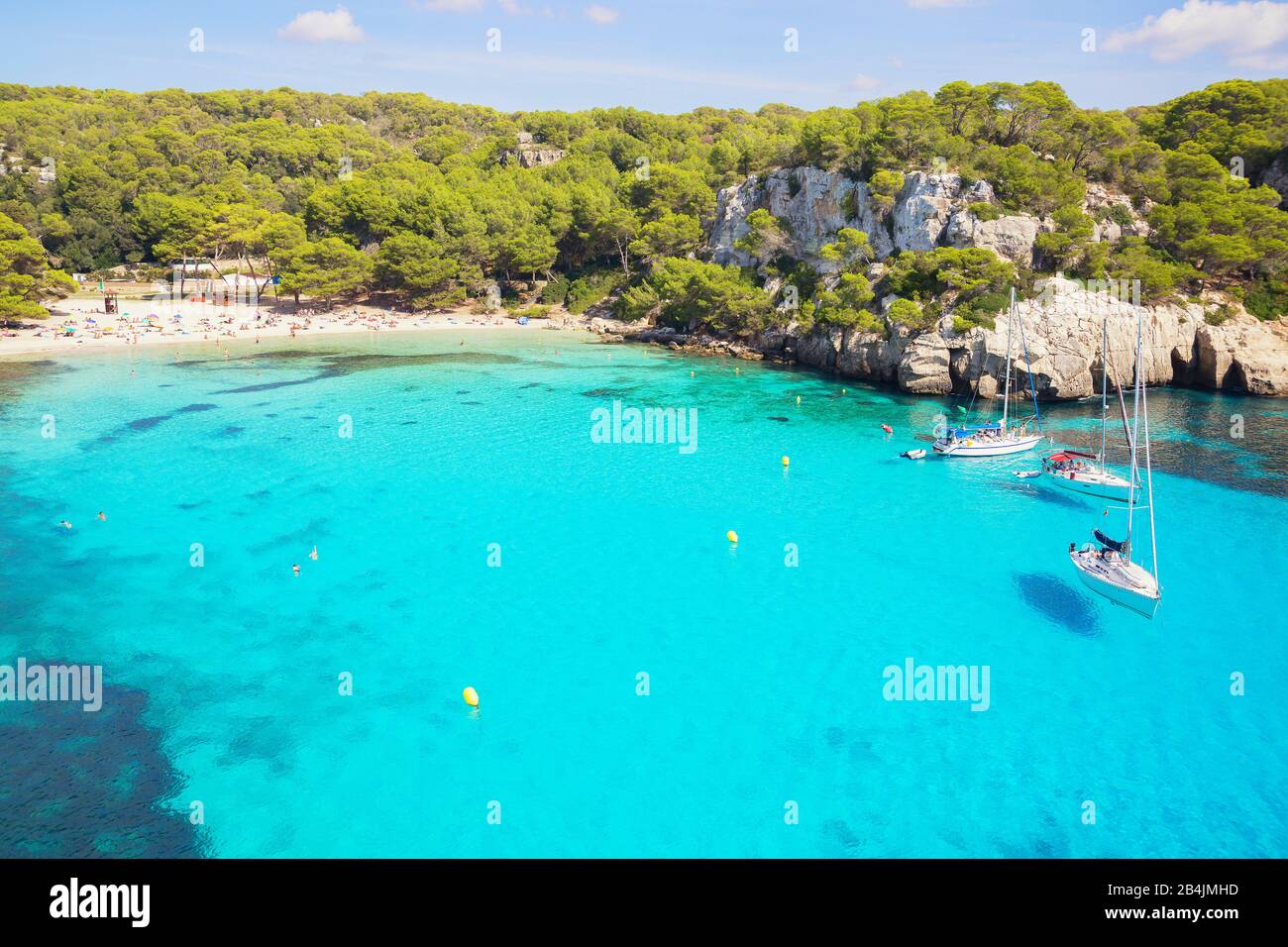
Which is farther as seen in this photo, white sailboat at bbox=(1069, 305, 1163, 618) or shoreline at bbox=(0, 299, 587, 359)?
shoreline at bbox=(0, 299, 587, 359)

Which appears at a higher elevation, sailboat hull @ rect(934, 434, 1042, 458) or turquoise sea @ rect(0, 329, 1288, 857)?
sailboat hull @ rect(934, 434, 1042, 458)

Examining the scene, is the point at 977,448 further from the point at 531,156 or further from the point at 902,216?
the point at 531,156

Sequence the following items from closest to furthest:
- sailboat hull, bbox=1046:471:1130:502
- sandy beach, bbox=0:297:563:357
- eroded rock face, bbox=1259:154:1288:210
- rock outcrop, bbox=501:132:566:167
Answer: sailboat hull, bbox=1046:471:1130:502 → eroded rock face, bbox=1259:154:1288:210 → sandy beach, bbox=0:297:563:357 → rock outcrop, bbox=501:132:566:167

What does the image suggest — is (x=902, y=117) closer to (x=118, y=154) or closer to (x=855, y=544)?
(x=855, y=544)

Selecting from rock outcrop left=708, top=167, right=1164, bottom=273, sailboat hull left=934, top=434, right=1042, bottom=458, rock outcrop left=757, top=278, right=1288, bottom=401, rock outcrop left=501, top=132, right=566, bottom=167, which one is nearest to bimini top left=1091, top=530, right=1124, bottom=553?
sailboat hull left=934, top=434, right=1042, bottom=458

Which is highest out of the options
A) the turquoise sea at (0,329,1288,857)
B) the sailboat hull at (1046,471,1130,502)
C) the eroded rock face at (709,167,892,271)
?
the eroded rock face at (709,167,892,271)

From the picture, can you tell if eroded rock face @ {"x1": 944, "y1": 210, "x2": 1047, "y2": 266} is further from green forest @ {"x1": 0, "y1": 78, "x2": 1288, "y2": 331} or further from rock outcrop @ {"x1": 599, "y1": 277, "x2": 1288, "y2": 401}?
rock outcrop @ {"x1": 599, "y1": 277, "x2": 1288, "y2": 401}

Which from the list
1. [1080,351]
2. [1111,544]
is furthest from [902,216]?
[1111,544]

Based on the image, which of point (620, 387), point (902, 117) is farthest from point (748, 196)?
point (620, 387)
